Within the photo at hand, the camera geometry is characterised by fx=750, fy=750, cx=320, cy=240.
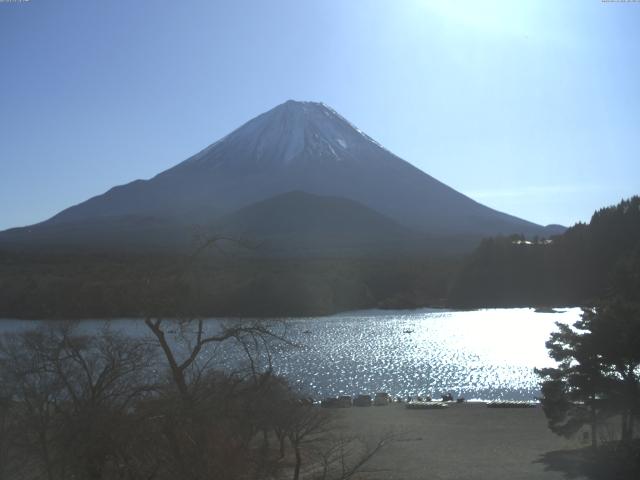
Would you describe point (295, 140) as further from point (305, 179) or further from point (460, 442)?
point (460, 442)

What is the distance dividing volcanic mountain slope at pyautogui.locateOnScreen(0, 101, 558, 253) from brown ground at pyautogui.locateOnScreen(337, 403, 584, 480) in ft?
170

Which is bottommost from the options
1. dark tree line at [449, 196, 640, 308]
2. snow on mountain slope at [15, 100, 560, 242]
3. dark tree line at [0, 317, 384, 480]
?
dark tree line at [0, 317, 384, 480]

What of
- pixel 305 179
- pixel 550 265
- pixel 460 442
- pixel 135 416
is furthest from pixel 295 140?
pixel 135 416

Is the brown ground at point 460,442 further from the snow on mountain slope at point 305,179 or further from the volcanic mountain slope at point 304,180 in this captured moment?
the snow on mountain slope at point 305,179

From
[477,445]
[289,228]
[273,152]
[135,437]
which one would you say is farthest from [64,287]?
[273,152]

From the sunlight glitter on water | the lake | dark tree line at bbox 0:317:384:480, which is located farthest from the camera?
the sunlight glitter on water

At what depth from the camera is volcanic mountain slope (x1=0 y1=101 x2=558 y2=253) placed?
74875 millimetres

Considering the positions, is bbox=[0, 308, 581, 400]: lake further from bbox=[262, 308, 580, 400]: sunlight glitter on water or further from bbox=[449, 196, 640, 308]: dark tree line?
bbox=[449, 196, 640, 308]: dark tree line

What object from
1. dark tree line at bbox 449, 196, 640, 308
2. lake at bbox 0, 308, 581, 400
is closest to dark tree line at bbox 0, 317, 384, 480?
lake at bbox 0, 308, 581, 400

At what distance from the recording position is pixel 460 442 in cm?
1273

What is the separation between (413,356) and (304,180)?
58680 mm

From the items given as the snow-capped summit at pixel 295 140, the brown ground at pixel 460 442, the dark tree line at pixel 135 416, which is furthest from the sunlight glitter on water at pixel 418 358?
the snow-capped summit at pixel 295 140

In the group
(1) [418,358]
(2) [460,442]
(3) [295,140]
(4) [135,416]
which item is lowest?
(2) [460,442]

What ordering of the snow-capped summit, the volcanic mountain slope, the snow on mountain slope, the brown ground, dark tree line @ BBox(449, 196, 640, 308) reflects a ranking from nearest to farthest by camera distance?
the brown ground
dark tree line @ BBox(449, 196, 640, 308)
the volcanic mountain slope
the snow on mountain slope
the snow-capped summit
